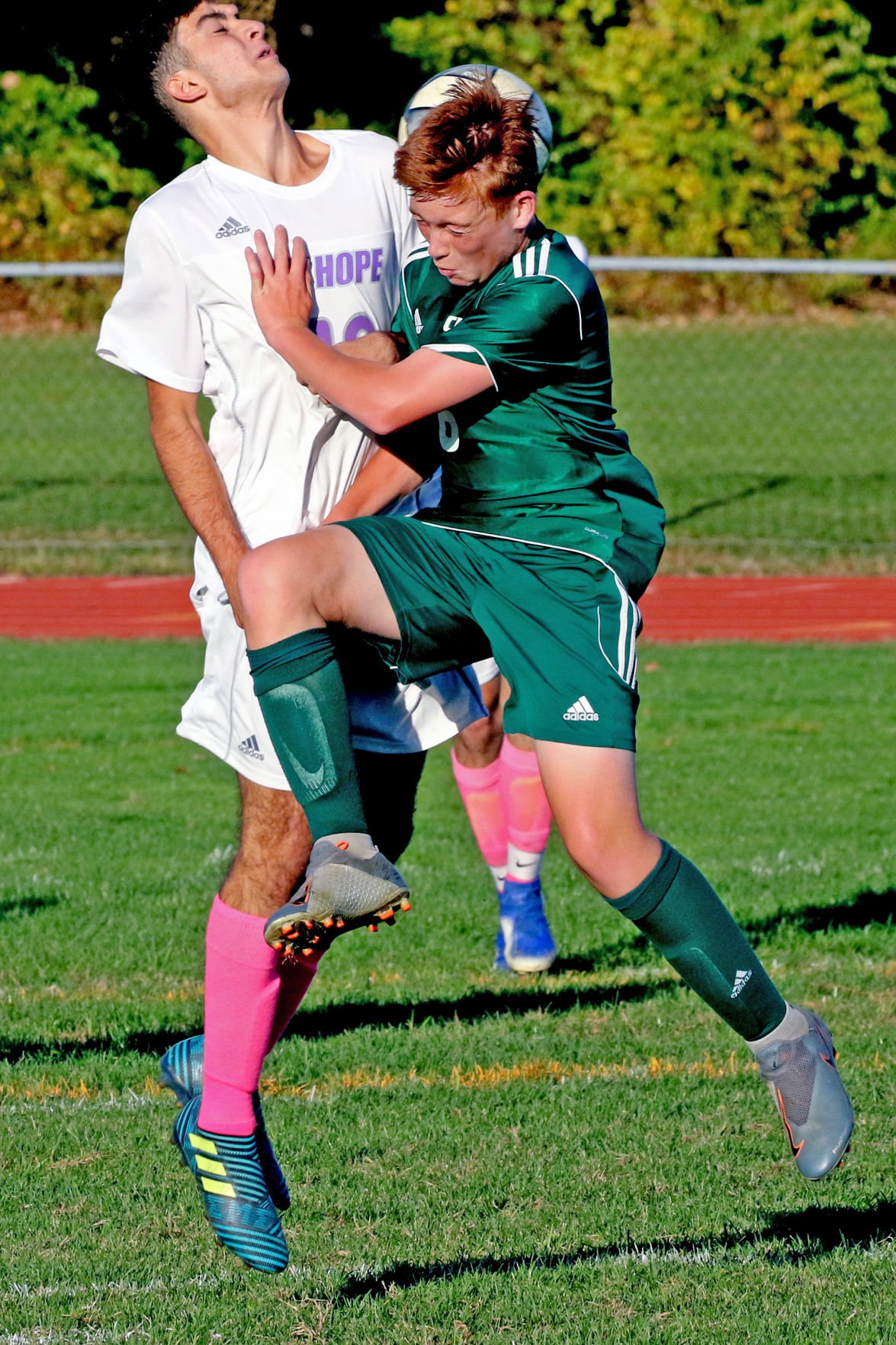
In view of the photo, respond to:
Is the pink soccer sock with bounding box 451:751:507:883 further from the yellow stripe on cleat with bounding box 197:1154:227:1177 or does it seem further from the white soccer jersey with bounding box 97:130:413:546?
the yellow stripe on cleat with bounding box 197:1154:227:1177

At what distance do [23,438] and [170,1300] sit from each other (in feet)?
A: 54.0

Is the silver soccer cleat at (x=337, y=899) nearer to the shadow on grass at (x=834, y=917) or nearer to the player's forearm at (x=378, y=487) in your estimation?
the player's forearm at (x=378, y=487)

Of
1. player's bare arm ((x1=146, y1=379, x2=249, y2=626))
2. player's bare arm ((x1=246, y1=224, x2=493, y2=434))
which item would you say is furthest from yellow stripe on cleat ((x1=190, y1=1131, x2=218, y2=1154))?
player's bare arm ((x1=246, y1=224, x2=493, y2=434))

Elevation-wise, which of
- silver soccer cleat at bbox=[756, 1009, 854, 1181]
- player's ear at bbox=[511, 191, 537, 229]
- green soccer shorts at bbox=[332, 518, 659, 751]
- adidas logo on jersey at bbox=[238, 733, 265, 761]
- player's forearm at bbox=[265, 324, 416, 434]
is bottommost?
silver soccer cleat at bbox=[756, 1009, 854, 1181]

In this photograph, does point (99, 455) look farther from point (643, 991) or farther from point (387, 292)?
point (387, 292)

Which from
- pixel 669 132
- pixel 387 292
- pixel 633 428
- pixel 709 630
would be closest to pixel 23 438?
pixel 633 428

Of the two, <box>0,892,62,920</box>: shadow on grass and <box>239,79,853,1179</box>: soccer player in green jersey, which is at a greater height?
<box>239,79,853,1179</box>: soccer player in green jersey

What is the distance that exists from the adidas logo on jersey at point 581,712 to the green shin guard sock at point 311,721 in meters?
0.40

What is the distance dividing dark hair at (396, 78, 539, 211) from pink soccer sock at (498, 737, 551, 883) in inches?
119

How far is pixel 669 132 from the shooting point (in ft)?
94.2

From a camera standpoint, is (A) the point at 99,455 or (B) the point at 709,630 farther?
(A) the point at 99,455

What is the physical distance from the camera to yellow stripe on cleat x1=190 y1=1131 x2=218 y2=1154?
3.87 m

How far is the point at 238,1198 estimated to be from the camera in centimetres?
376

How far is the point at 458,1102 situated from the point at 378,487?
5.61ft
